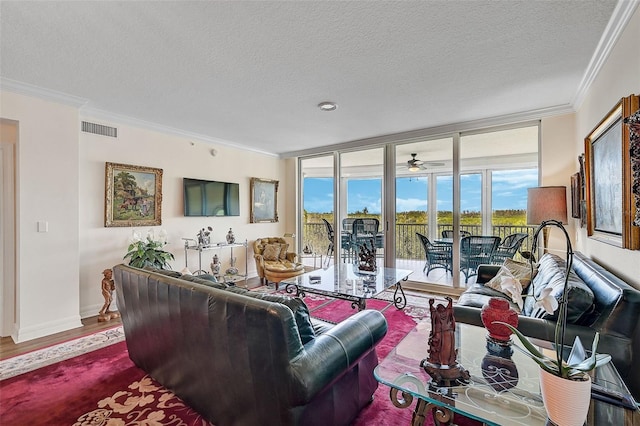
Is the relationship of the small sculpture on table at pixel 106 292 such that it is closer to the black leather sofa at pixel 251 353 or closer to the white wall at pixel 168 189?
the white wall at pixel 168 189

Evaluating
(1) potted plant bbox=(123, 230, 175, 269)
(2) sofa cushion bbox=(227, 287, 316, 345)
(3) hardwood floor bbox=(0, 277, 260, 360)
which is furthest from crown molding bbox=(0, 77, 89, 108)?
(2) sofa cushion bbox=(227, 287, 316, 345)

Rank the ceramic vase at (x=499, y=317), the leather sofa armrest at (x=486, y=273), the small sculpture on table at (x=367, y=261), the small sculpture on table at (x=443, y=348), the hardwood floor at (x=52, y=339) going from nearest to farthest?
the small sculpture on table at (x=443, y=348) → the ceramic vase at (x=499, y=317) → the hardwood floor at (x=52, y=339) → the leather sofa armrest at (x=486, y=273) → the small sculpture on table at (x=367, y=261)

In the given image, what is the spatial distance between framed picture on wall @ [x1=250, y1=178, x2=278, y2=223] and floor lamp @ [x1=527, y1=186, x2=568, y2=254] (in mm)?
4375

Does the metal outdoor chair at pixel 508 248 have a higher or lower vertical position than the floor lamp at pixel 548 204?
lower

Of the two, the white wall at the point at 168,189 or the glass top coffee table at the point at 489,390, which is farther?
the white wall at the point at 168,189

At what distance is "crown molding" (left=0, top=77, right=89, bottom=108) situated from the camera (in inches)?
112

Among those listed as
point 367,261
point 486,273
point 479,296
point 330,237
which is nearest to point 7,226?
point 367,261

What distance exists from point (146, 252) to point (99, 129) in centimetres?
167

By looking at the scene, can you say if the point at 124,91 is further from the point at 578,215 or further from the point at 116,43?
the point at 578,215

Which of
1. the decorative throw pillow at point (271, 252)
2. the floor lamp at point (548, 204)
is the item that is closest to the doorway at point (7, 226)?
the decorative throw pillow at point (271, 252)

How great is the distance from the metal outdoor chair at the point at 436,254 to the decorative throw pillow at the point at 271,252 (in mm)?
2507

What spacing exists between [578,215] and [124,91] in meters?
5.02

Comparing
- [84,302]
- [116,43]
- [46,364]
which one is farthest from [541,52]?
[84,302]

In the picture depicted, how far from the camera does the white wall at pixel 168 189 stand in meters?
3.65
